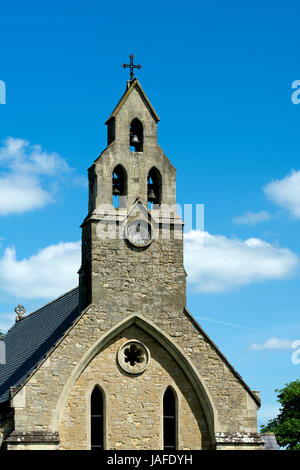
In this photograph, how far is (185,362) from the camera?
26.3 m

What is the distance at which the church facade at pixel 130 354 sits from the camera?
24781 millimetres

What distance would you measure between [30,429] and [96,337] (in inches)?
129

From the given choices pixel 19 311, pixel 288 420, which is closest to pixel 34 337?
pixel 19 311

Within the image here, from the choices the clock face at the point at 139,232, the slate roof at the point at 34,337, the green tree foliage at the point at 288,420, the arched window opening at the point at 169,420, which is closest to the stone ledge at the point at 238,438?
the arched window opening at the point at 169,420

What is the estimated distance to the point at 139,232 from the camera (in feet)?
88.9

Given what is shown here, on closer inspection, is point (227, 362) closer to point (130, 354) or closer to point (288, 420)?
point (130, 354)

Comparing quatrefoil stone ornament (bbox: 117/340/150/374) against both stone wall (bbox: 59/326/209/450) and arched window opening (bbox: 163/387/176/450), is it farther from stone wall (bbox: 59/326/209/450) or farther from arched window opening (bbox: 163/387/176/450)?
arched window opening (bbox: 163/387/176/450)

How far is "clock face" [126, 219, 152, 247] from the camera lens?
26891mm

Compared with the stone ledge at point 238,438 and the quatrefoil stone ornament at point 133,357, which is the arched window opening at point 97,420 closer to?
the quatrefoil stone ornament at point 133,357

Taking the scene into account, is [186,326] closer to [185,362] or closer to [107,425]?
[185,362]

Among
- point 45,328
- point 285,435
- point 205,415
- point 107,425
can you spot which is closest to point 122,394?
point 107,425

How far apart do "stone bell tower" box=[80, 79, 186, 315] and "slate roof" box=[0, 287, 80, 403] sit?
231 cm

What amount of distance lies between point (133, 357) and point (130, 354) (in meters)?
0.13

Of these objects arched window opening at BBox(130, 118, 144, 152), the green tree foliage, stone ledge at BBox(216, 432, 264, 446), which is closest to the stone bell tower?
arched window opening at BBox(130, 118, 144, 152)
